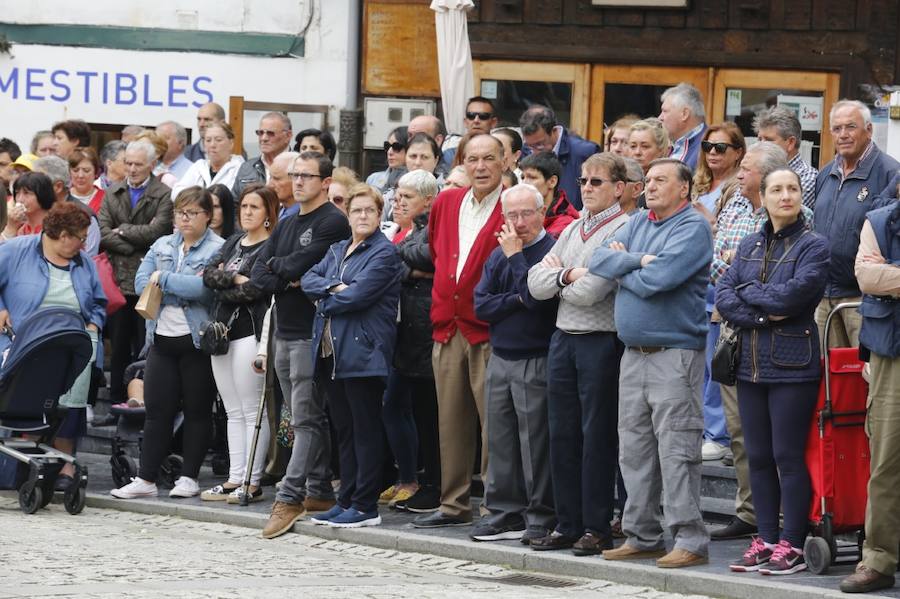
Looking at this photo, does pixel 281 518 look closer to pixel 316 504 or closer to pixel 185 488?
pixel 316 504

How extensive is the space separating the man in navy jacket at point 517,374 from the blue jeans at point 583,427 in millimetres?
234

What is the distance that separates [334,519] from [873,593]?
3.75 metres

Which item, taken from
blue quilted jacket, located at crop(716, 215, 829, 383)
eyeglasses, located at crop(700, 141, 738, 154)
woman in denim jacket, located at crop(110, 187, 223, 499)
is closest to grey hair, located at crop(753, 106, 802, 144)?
eyeglasses, located at crop(700, 141, 738, 154)

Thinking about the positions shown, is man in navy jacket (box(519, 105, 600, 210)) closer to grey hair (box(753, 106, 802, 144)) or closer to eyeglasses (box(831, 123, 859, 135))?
grey hair (box(753, 106, 802, 144))

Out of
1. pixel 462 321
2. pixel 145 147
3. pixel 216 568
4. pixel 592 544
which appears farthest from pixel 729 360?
pixel 145 147

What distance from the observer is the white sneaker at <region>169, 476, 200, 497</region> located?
12719mm

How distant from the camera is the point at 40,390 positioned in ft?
40.3

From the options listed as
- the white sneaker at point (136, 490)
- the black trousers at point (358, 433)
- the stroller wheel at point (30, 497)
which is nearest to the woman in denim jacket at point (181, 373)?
the white sneaker at point (136, 490)

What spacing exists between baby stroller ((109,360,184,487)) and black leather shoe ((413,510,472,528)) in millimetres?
2333

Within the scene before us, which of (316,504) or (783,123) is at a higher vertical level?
(783,123)

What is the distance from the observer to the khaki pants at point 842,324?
416 inches

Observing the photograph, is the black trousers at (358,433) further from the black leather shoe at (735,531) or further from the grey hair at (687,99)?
the grey hair at (687,99)

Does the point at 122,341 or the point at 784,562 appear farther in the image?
the point at 122,341

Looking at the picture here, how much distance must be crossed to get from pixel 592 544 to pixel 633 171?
2.18 meters
